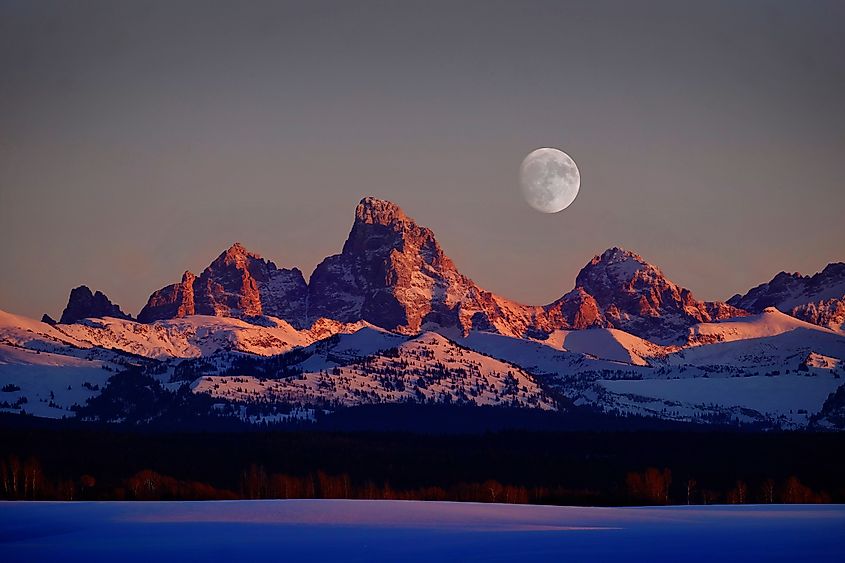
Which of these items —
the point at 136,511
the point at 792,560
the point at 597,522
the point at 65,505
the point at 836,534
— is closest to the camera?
the point at 792,560

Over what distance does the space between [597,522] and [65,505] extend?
61485mm

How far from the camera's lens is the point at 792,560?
312ft

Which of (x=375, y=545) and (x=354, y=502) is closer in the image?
(x=375, y=545)

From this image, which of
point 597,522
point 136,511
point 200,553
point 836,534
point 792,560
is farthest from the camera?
point 136,511

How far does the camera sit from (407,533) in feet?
373

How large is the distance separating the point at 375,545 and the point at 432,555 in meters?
7.09

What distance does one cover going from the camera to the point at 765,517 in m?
138

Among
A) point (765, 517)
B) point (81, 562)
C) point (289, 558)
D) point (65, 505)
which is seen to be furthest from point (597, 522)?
point (65, 505)

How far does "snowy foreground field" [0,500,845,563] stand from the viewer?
101 meters

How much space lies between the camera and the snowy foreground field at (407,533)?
101m

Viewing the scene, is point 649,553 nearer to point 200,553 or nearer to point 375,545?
point 375,545

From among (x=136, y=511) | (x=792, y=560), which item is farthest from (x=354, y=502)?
(x=792, y=560)

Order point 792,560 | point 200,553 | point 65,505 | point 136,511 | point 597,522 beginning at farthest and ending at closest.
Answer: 1. point 65,505
2. point 136,511
3. point 597,522
4. point 200,553
5. point 792,560

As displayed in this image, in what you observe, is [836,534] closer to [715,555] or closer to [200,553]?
[715,555]
